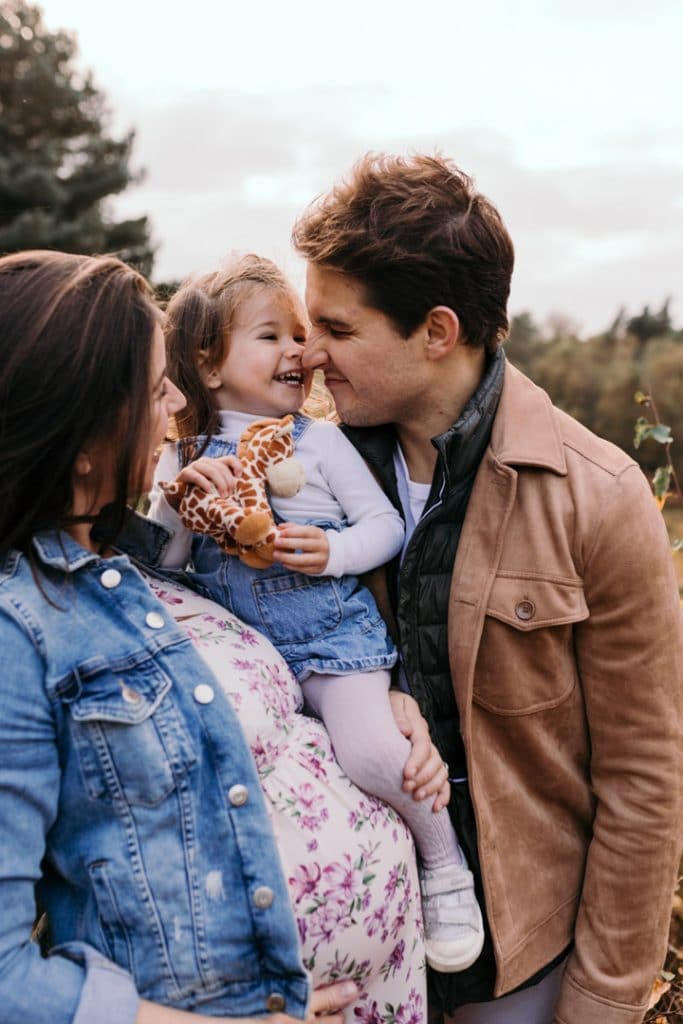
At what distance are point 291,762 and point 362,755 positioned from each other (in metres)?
0.17

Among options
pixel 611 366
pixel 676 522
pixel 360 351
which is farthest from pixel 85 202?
pixel 360 351

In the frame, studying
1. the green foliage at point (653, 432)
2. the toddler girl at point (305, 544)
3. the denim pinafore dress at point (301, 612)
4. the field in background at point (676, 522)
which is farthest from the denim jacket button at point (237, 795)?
the field in background at point (676, 522)

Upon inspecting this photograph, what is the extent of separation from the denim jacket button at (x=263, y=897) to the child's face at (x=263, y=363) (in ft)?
4.33

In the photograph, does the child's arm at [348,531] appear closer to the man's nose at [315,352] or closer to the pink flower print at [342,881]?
the man's nose at [315,352]

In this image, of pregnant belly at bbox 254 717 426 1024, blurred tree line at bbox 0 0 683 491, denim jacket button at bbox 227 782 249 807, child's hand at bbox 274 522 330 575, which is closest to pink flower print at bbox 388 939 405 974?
pregnant belly at bbox 254 717 426 1024

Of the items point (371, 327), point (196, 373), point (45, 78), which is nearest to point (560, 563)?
point (371, 327)

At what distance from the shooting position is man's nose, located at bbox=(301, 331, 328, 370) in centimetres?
258

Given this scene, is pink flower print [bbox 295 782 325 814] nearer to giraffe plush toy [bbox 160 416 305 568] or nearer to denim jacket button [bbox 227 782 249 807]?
denim jacket button [bbox 227 782 249 807]

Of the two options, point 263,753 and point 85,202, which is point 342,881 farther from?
point 85,202

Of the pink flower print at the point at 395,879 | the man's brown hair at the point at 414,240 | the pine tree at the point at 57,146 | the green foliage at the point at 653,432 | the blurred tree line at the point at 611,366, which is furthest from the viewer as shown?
the pine tree at the point at 57,146

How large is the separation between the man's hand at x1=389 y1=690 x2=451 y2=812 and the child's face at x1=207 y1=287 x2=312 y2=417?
2.87 ft

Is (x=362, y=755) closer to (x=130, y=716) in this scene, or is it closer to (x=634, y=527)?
(x=130, y=716)

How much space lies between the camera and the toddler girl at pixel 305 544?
2227mm

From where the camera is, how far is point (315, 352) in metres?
2.59
